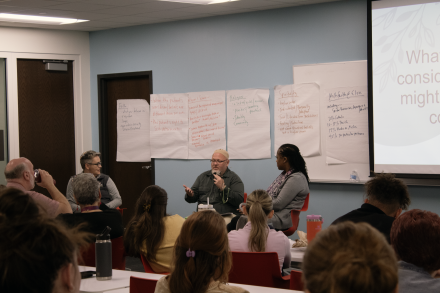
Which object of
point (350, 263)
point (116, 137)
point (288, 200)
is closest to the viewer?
point (350, 263)

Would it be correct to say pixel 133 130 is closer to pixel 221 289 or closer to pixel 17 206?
pixel 221 289

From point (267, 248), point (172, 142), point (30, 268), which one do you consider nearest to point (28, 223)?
point (30, 268)

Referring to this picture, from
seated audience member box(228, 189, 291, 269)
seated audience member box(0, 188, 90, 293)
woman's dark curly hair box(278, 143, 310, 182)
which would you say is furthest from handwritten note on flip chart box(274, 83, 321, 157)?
seated audience member box(0, 188, 90, 293)

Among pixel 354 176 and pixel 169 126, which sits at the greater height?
pixel 169 126

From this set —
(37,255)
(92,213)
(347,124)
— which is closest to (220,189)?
(347,124)

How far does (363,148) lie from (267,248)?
102 inches

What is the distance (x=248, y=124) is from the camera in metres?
6.02

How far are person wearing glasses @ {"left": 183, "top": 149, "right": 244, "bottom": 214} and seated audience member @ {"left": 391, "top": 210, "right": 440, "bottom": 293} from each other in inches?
133

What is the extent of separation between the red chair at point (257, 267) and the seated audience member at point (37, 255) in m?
1.80

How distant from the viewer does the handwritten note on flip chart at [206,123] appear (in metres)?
6.24

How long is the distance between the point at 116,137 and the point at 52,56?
144cm

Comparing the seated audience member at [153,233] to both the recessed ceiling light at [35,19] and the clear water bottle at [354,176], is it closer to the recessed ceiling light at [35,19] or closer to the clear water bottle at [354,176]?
the clear water bottle at [354,176]

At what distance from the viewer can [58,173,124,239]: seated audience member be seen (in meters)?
3.29

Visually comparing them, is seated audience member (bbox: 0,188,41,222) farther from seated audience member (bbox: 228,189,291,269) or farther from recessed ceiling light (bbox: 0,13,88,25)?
recessed ceiling light (bbox: 0,13,88,25)
